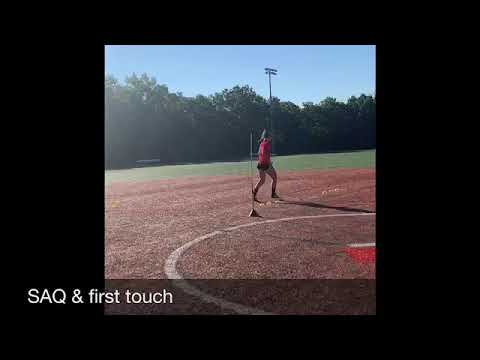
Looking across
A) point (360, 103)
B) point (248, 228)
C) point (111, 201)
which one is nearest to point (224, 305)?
point (248, 228)

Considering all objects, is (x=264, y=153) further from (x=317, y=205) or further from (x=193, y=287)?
(x=193, y=287)

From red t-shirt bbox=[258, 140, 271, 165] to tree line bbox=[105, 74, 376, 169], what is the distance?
102ft

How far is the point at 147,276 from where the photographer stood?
16.4 ft

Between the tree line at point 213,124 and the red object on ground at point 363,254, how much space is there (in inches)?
1427

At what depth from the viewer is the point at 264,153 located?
11102mm

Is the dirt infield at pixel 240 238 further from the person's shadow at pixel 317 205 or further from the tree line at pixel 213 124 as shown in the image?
the tree line at pixel 213 124

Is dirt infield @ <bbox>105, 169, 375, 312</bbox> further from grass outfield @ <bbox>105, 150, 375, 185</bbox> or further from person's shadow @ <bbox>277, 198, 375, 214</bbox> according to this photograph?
grass outfield @ <bbox>105, 150, 375, 185</bbox>

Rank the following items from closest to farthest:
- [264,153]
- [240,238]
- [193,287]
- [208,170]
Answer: [193,287]
[240,238]
[264,153]
[208,170]

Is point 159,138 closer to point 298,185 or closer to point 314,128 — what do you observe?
point 314,128

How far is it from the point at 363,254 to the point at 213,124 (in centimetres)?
4994

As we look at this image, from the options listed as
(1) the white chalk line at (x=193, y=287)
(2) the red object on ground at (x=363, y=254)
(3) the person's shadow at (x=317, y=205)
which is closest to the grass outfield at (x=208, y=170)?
(3) the person's shadow at (x=317, y=205)

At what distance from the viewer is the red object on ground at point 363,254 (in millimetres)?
5539

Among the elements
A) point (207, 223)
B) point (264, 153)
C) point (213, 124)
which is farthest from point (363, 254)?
point (213, 124)

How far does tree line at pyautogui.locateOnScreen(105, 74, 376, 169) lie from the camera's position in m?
46.1
